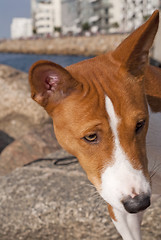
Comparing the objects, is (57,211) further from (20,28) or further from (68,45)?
(20,28)

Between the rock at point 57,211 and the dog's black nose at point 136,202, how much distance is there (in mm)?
1985

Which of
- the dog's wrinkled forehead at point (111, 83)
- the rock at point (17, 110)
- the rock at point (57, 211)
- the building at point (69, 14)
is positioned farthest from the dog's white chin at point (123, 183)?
the building at point (69, 14)

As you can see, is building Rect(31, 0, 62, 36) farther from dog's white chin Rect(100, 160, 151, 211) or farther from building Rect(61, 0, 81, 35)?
dog's white chin Rect(100, 160, 151, 211)

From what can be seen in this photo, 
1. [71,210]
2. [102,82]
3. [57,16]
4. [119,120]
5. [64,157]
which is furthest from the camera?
[57,16]

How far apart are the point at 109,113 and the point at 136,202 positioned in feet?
2.01

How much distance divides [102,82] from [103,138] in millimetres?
413

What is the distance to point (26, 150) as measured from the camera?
20.8 ft

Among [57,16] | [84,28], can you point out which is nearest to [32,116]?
[84,28]

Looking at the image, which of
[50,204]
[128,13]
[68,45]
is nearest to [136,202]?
[50,204]

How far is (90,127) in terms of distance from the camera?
245 cm

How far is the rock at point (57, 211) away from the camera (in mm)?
4215

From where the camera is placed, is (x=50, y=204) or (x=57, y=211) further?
(x=50, y=204)

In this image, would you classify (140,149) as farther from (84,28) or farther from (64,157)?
(84,28)

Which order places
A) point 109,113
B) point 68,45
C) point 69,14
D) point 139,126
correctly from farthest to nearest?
point 69,14
point 68,45
point 139,126
point 109,113
